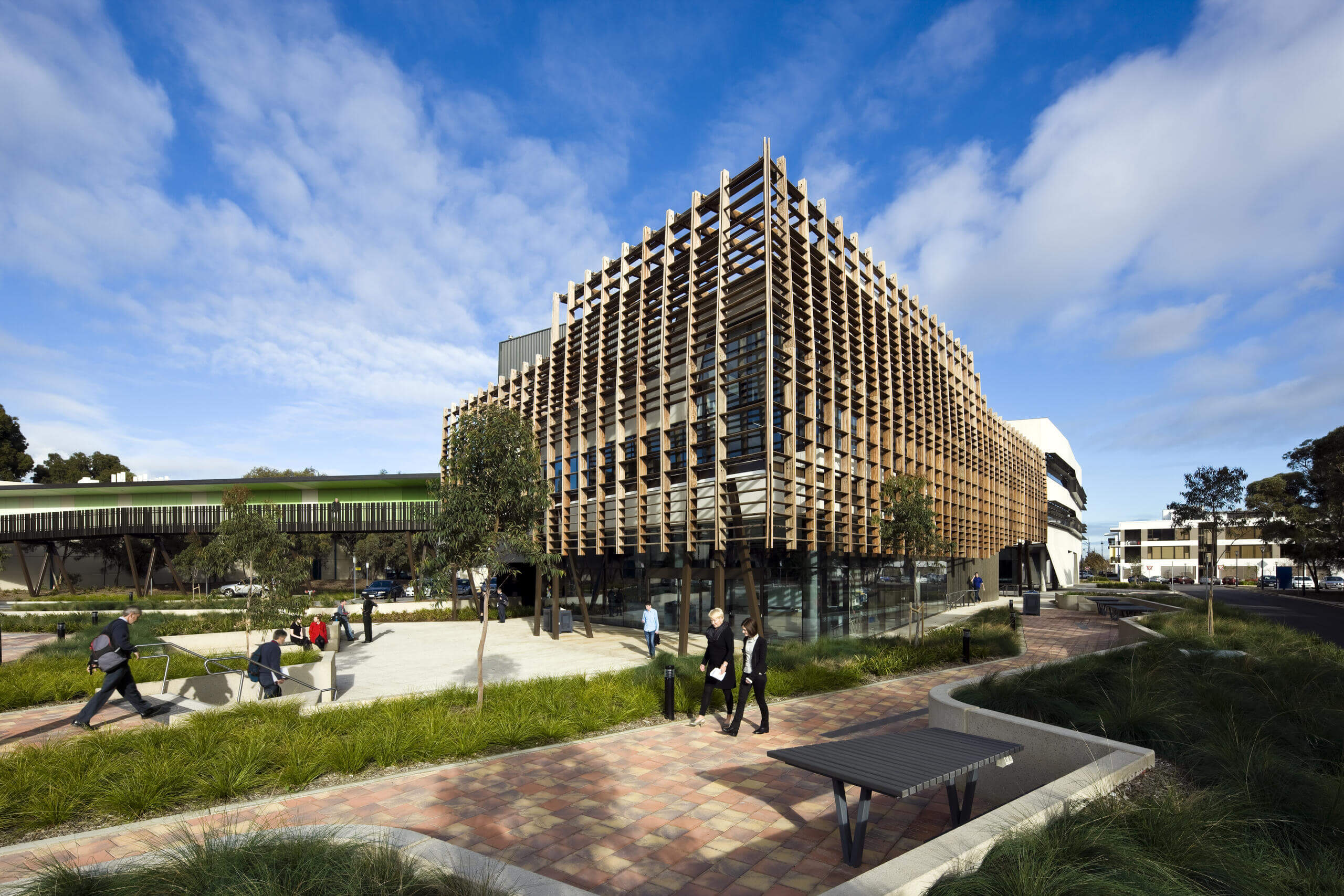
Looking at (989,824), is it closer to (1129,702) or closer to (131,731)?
(1129,702)

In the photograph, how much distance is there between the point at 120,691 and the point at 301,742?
15.6 feet

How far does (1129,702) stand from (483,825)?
6.96 metres

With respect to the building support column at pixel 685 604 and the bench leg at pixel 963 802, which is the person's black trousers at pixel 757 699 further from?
the building support column at pixel 685 604

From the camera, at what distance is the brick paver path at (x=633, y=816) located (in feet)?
17.4

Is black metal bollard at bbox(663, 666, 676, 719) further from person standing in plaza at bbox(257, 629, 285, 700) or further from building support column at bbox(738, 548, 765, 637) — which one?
person standing in plaza at bbox(257, 629, 285, 700)

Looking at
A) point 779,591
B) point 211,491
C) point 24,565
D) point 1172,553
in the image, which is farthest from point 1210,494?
point 1172,553

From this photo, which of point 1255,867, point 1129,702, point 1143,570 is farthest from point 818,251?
point 1143,570

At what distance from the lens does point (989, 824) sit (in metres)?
4.66

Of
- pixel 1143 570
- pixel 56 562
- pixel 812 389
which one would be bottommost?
pixel 1143 570

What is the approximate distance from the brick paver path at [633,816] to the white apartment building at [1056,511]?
5611cm

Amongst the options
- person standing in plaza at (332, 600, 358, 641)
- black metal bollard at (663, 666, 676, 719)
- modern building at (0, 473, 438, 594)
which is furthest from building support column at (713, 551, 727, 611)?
modern building at (0, 473, 438, 594)

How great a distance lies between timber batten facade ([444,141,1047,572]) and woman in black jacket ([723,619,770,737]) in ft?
25.0

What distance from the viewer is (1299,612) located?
33.9 meters

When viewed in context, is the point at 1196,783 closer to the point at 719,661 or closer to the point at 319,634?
the point at 719,661
